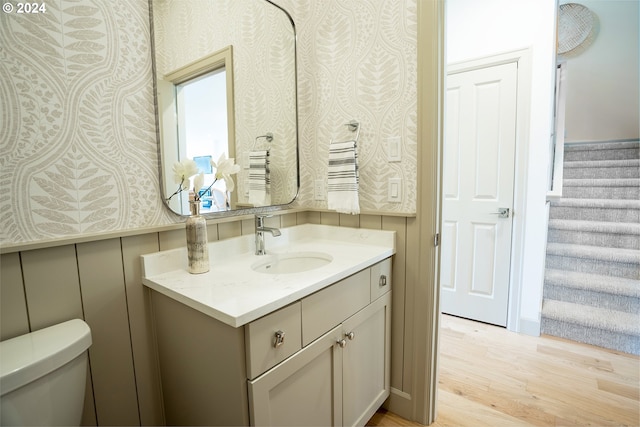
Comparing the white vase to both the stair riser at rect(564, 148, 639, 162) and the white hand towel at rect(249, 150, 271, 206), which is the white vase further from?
the stair riser at rect(564, 148, 639, 162)

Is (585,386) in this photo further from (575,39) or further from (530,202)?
(575,39)

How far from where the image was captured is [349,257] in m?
1.30

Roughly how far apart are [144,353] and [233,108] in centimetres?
104

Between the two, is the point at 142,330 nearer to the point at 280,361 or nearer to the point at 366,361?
the point at 280,361

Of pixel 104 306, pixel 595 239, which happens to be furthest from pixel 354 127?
pixel 595 239

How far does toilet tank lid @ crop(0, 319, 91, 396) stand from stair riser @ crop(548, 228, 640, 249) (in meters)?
3.36

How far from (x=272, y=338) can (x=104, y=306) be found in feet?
1.92

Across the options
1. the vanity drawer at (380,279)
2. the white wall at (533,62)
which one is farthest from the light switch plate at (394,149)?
the white wall at (533,62)

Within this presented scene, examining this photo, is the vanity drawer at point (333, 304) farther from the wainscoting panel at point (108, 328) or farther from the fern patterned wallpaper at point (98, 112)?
the wainscoting panel at point (108, 328)

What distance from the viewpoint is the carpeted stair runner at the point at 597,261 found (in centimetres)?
214

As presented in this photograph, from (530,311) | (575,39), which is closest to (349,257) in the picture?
(530,311)

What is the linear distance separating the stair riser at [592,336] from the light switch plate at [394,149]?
6.15 ft

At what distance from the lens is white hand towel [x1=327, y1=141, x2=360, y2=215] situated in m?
1.46

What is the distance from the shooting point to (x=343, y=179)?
1486mm
